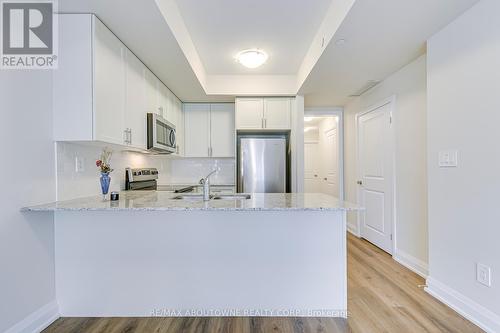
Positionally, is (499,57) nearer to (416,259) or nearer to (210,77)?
(416,259)

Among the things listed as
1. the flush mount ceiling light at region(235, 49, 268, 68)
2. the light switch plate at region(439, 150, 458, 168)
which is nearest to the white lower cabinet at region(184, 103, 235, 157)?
the flush mount ceiling light at region(235, 49, 268, 68)

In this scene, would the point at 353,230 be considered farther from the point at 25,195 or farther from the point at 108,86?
the point at 25,195

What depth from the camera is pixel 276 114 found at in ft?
12.2

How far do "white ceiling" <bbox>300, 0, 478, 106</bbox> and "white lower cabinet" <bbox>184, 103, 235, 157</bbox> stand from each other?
4.52 feet

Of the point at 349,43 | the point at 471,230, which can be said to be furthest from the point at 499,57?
the point at 471,230

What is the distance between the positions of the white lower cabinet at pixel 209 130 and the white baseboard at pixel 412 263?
2632mm

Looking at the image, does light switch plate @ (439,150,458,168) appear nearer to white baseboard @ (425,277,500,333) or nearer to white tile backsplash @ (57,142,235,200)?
white baseboard @ (425,277,500,333)

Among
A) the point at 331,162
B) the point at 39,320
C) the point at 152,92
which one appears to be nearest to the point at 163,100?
the point at 152,92

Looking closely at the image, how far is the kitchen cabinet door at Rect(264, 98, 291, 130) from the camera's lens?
371 cm

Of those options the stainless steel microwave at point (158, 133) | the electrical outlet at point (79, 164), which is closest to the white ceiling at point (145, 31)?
the stainless steel microwave at point (158, 133)

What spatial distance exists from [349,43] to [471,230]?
176 centimetres

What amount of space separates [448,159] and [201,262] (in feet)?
6.93

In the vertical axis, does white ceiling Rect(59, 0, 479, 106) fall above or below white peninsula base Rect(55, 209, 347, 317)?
above

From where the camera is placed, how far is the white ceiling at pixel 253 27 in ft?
6.82
